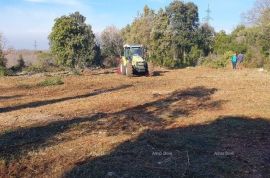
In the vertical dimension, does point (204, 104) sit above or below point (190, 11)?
below

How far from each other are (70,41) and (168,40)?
13977 millimetres

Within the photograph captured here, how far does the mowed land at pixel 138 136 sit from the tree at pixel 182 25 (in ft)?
107

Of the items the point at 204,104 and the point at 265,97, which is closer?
the point at 204,104

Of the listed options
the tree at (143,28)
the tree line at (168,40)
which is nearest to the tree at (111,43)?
the tree line at (168,40)

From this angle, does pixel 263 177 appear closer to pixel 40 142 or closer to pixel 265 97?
pixel 40 142

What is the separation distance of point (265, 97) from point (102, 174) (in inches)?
431

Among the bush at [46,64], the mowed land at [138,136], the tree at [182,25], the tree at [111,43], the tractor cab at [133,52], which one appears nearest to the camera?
the mowed land at [138,136]

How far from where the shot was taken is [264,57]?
1633 inches

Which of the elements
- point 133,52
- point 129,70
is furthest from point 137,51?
point 129,70

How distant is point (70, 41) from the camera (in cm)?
3738

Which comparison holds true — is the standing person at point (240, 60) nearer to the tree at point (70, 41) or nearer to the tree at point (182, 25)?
the tree at point (182, 25)

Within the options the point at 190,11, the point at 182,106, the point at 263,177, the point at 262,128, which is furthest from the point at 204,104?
the point at 190,11

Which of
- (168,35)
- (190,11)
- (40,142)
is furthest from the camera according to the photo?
(190,11)

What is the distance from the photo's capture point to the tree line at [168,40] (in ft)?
125
